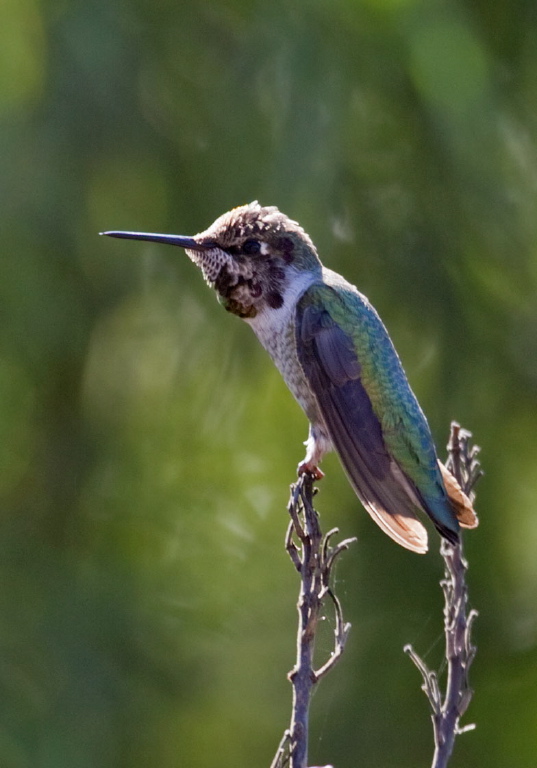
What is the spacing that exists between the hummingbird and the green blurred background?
0.60 metres

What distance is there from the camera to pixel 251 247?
272cm

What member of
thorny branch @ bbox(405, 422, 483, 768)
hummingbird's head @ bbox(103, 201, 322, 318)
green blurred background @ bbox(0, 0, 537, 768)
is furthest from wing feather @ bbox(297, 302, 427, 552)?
green blurred background @ bbox(0, 0, 537, 768)

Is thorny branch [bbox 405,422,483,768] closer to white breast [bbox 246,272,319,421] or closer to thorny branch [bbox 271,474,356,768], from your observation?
thorny branch [bbox 271,474,356,768]

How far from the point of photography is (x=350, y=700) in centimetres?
345

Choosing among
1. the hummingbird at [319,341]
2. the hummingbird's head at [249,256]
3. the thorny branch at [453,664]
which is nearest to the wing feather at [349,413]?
the hummingbird at [319,341]

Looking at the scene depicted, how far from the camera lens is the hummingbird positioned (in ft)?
8.47

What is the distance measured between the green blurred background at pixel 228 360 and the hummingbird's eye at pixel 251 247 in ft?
2.03

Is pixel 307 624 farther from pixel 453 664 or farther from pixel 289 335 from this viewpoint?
pixel 289 335

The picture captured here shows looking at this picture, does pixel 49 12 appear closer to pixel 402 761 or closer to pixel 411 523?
pixel 411 523

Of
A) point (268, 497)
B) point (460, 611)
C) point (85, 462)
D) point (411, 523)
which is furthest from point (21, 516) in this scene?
point (460, 611)

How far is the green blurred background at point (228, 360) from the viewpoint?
3.32 metres

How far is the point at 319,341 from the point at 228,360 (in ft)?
2.94

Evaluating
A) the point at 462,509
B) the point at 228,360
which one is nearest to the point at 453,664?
the point at 462,509

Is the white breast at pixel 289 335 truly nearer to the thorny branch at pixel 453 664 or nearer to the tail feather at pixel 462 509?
the tail feather at pixel 462 509
